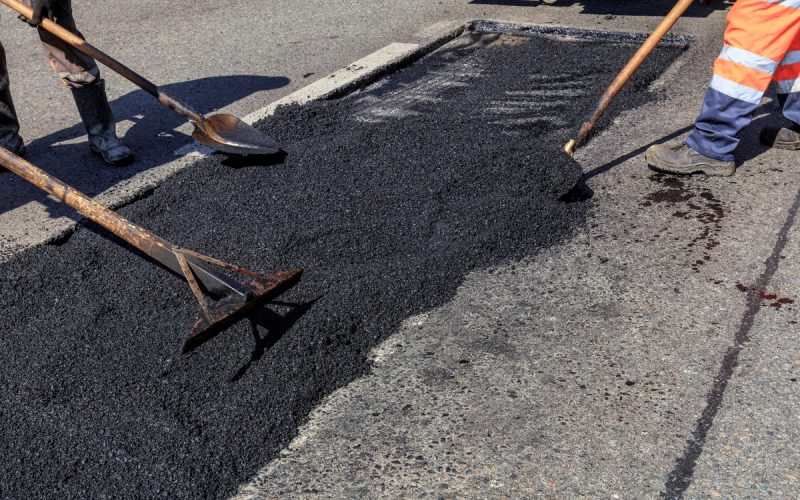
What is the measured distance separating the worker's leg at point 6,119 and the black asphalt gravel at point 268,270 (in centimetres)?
110

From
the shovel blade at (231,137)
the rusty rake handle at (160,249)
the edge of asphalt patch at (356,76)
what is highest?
the rusty rake handle at (160,249)

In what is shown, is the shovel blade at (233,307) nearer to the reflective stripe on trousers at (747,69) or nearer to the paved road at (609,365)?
the paved road at (609,365)

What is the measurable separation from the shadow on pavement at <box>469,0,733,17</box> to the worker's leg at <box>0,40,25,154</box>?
4212 millimetres

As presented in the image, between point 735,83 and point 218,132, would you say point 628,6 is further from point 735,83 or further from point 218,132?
point 218,132

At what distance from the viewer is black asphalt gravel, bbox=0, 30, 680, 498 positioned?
2457 millimetres

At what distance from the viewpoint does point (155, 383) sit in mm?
2691

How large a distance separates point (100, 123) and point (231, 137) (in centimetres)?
86

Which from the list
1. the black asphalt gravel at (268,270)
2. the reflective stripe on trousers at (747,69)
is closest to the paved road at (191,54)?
the black asphalt gravel at (268,270)

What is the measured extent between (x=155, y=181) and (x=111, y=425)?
1960mm

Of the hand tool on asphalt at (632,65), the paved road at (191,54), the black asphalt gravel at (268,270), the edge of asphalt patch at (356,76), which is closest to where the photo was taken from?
the black asphalt gravel at (268,270)

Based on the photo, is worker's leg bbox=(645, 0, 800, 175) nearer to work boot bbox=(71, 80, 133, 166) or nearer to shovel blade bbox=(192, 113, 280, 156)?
shovel blade bbox=(192, 113, 280, 156)

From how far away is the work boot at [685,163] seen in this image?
3949 mm

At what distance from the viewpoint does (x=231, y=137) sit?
4.21 meters

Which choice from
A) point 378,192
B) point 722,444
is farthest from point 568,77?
point 722,444
